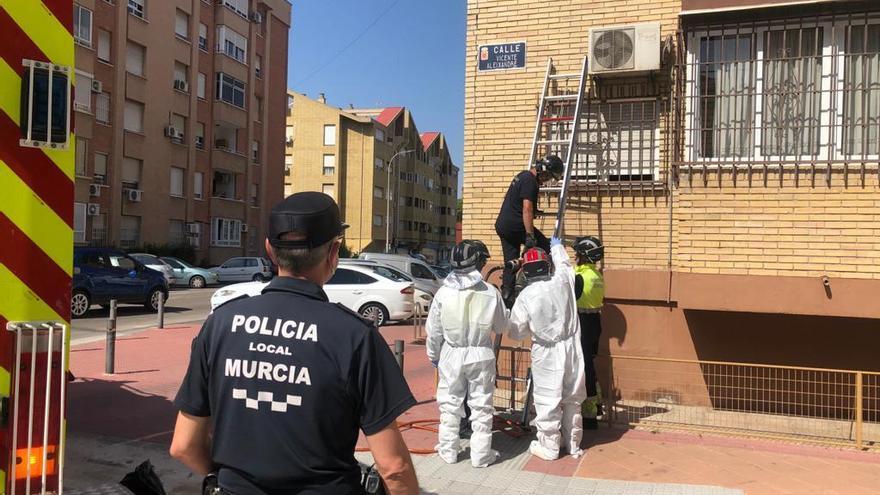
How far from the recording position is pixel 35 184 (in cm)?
272

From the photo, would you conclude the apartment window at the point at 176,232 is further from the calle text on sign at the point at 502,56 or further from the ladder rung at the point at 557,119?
the ladder rung at the point at 557,119

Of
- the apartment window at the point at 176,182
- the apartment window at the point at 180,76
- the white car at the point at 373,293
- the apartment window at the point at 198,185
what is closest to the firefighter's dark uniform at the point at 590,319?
the white car at the point at 373,293

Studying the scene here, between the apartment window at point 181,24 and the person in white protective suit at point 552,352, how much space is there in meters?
34.3

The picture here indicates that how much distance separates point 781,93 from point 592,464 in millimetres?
4116

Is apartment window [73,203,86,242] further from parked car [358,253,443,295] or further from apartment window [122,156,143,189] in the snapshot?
parked car [358,253,443,295]

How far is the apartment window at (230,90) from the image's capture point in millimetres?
38750

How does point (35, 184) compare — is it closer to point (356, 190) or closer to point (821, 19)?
point (821, 19)

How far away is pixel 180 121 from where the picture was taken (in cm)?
3606

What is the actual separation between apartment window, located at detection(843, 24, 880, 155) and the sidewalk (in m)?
2.89

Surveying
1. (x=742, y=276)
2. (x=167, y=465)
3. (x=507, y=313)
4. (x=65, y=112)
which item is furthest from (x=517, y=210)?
(x=65, y=112)

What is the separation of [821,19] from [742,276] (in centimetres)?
257

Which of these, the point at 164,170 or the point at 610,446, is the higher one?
the point at 164,170

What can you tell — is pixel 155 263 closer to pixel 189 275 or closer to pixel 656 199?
pixel 189 275

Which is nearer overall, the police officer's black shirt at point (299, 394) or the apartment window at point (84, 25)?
the police officer's black shirt at point (299, 394)
